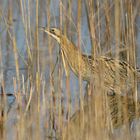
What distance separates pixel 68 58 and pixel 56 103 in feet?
5.18

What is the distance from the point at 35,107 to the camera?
6062 millimetres

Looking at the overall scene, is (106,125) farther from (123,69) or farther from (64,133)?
(123,69)

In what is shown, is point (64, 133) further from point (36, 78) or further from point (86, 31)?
point (86, 31)

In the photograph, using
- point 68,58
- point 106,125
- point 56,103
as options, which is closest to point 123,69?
point 68,58

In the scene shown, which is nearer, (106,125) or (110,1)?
(106,125)

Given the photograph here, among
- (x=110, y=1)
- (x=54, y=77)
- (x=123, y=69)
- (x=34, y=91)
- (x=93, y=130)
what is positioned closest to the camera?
(x=93, y=130)

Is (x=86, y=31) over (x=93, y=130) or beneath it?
over

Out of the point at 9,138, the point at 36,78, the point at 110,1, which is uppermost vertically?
the point at 110,1

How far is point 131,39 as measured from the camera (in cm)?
664

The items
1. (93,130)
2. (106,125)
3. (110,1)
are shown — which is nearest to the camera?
(93,130)

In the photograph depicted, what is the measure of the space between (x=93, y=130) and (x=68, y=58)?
256 cm

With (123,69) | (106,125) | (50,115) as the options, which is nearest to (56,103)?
(50,115)

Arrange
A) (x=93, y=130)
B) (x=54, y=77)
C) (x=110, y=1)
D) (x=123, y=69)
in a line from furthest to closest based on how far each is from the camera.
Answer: (x=110, y=1), (x=123, y=69), (x=54, y=77), (x=93, y=130)

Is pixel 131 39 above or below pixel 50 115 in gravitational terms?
above
